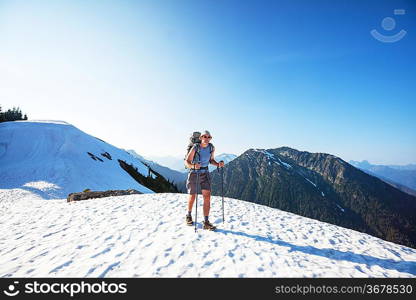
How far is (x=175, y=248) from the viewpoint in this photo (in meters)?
6.38

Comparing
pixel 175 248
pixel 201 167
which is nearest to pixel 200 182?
pixel 201 167

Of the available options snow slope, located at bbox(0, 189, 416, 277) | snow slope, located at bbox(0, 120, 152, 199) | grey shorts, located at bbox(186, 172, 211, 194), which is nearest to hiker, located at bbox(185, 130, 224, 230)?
grey shorts, located at bbox(186, 172, 211, 194)

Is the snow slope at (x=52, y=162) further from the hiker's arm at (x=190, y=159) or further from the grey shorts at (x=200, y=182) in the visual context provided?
the hiker's arm at (x=190, y=159)

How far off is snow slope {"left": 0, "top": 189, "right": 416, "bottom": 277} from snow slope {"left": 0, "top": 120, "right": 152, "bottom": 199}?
18616 millimetres

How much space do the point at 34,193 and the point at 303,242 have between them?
27.2 meters

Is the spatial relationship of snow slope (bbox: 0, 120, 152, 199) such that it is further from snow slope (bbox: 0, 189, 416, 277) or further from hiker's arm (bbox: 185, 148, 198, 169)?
hiker's arm (bbox: 185, 148, 198, 169)

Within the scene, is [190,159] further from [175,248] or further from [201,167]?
[175,248]

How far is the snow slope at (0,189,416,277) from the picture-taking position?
5.36 meters

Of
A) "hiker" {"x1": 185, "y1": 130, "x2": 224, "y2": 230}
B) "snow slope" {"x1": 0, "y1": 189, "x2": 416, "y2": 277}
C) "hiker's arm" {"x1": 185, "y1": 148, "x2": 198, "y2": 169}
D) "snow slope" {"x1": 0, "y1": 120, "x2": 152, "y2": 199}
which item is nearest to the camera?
"snow slope" {"x1": 0, "y1": 189, "x2": 416, "y2": 277}

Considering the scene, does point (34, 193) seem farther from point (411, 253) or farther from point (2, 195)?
point (411, 253)

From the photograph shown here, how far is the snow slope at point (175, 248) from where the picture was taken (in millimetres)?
5363

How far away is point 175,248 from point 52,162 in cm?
3475

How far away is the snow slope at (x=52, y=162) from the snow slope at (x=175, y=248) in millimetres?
18616

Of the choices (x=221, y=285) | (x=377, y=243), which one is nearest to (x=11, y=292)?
(x=221, y=285)
